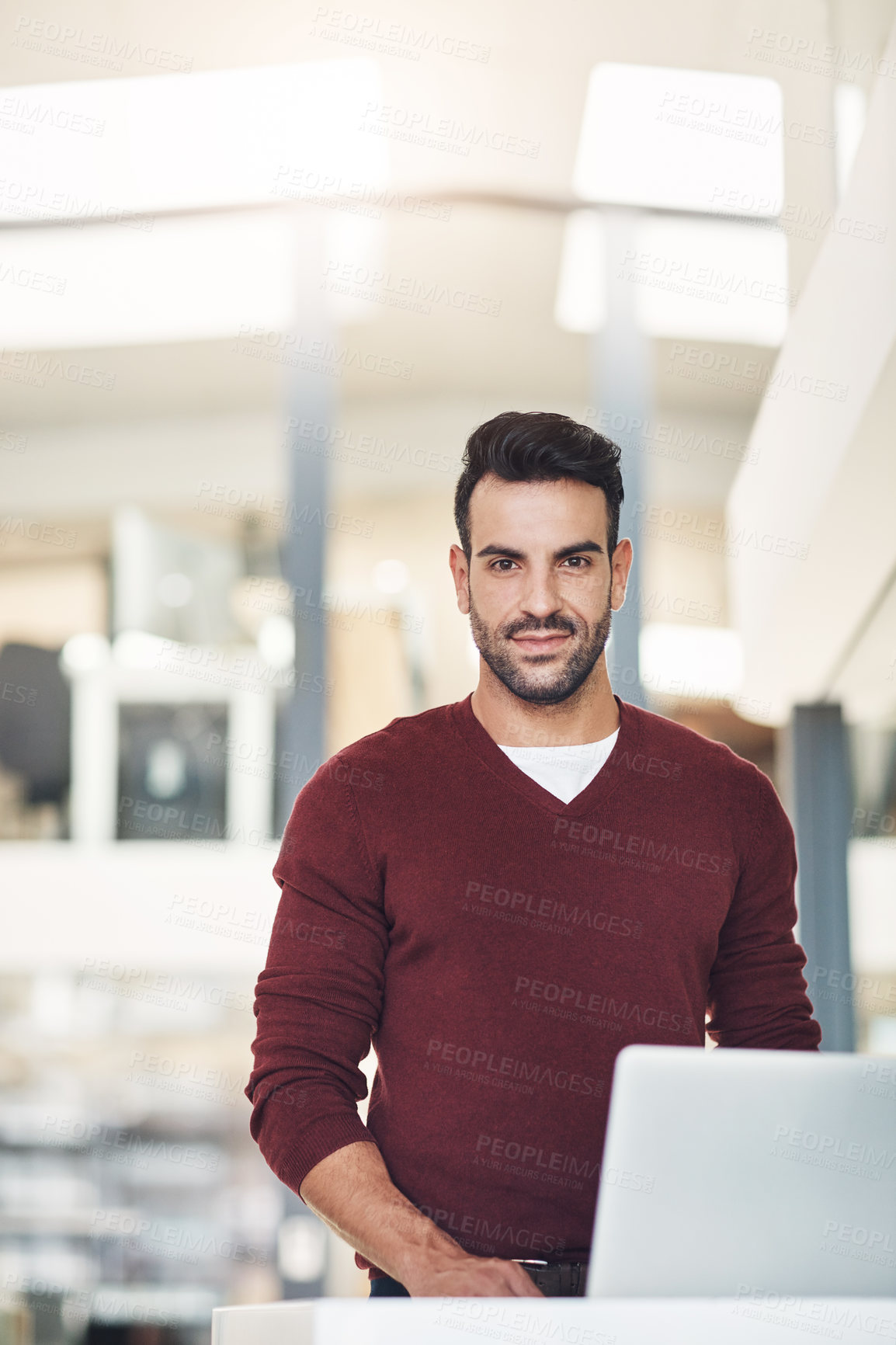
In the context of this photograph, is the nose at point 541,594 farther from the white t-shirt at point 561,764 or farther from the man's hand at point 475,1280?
the man's hand at point 475,1280

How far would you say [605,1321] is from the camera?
74 centimetres

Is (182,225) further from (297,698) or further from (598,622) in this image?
(598,622)

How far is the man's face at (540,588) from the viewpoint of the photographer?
1.40 metres

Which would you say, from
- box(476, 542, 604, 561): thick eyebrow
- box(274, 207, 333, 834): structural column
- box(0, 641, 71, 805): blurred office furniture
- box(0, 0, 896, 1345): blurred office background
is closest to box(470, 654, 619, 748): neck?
box(476, 542, 604, 561): thick eyebrow

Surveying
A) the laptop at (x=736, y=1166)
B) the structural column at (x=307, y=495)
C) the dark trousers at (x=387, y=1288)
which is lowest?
the dark trousers at (x=387, y=1288)

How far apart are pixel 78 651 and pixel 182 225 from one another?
1365 mm

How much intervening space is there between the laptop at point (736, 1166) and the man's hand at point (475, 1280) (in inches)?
7.6

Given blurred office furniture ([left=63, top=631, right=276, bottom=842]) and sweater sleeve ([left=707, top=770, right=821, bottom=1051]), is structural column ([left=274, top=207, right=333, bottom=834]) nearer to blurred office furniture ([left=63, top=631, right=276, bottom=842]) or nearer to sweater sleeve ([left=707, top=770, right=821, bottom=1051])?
blurred office furniture ([left=63, top=631, right=276, bottom=842])

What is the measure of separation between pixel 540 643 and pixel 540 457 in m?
0.21

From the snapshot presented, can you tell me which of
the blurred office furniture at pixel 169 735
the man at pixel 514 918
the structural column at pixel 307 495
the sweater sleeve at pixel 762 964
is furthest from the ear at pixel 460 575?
the blurred office furniture at pixel 169 735

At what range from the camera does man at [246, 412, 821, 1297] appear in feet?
4.03

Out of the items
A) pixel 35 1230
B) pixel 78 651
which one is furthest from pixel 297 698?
pixel 35 1230

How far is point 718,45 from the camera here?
10.4 feet

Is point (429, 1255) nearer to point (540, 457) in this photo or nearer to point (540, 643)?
point (540, 643)
